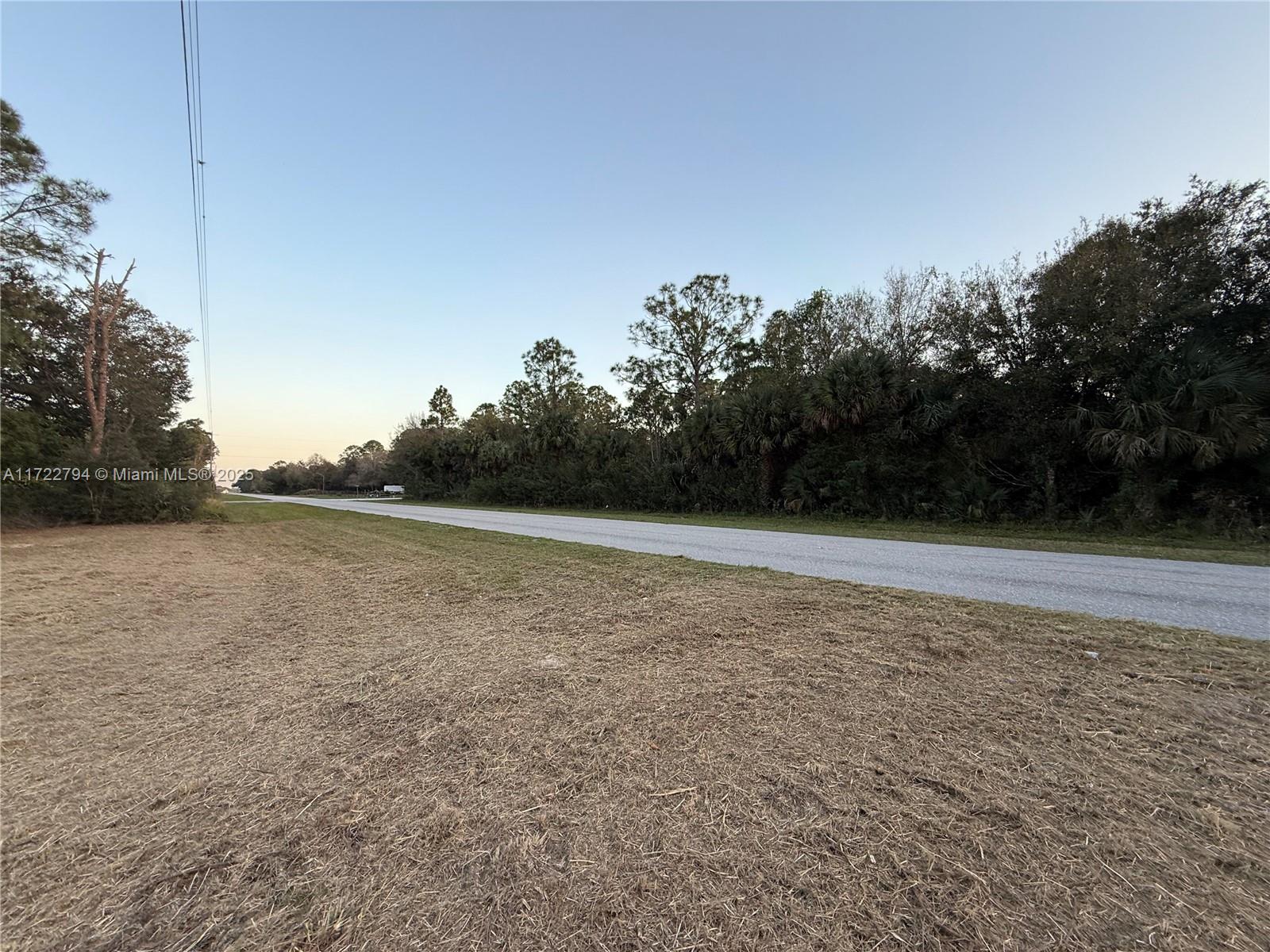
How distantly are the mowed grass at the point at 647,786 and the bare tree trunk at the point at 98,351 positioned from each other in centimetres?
1649

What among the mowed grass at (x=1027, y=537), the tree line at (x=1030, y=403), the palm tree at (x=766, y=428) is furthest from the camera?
the palm tree at (x=766, y=428)

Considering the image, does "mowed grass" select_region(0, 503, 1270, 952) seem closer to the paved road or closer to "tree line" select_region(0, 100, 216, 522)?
the paved road

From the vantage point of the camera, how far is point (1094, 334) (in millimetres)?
10984

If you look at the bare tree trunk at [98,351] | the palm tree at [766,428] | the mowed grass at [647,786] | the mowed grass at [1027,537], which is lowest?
the mowed grass at [1027,537]

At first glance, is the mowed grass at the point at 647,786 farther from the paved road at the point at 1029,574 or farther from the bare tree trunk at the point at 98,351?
the bare tree trunk at the point at 98,351

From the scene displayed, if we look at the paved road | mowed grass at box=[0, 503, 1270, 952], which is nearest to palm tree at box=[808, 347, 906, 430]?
the paved road

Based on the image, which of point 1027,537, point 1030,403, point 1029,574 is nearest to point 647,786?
point 1029,574

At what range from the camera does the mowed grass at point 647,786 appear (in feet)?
4.60

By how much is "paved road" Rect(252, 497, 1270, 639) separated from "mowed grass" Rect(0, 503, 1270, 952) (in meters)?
0.88

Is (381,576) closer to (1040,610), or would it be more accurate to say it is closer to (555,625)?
(555,625)

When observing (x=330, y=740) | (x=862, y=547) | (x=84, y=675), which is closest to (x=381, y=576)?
(x=84, y=675)

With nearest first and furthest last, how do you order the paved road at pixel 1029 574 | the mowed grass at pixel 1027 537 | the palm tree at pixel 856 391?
the paved road at pixel 1029 574, the mowed grass at pixel 1027 537, the palm tree at pixel 856 391

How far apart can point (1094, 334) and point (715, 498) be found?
11.5 meters

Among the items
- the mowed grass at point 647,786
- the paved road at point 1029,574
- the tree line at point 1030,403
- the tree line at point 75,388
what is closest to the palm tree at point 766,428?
the tree line at point 1030,403
